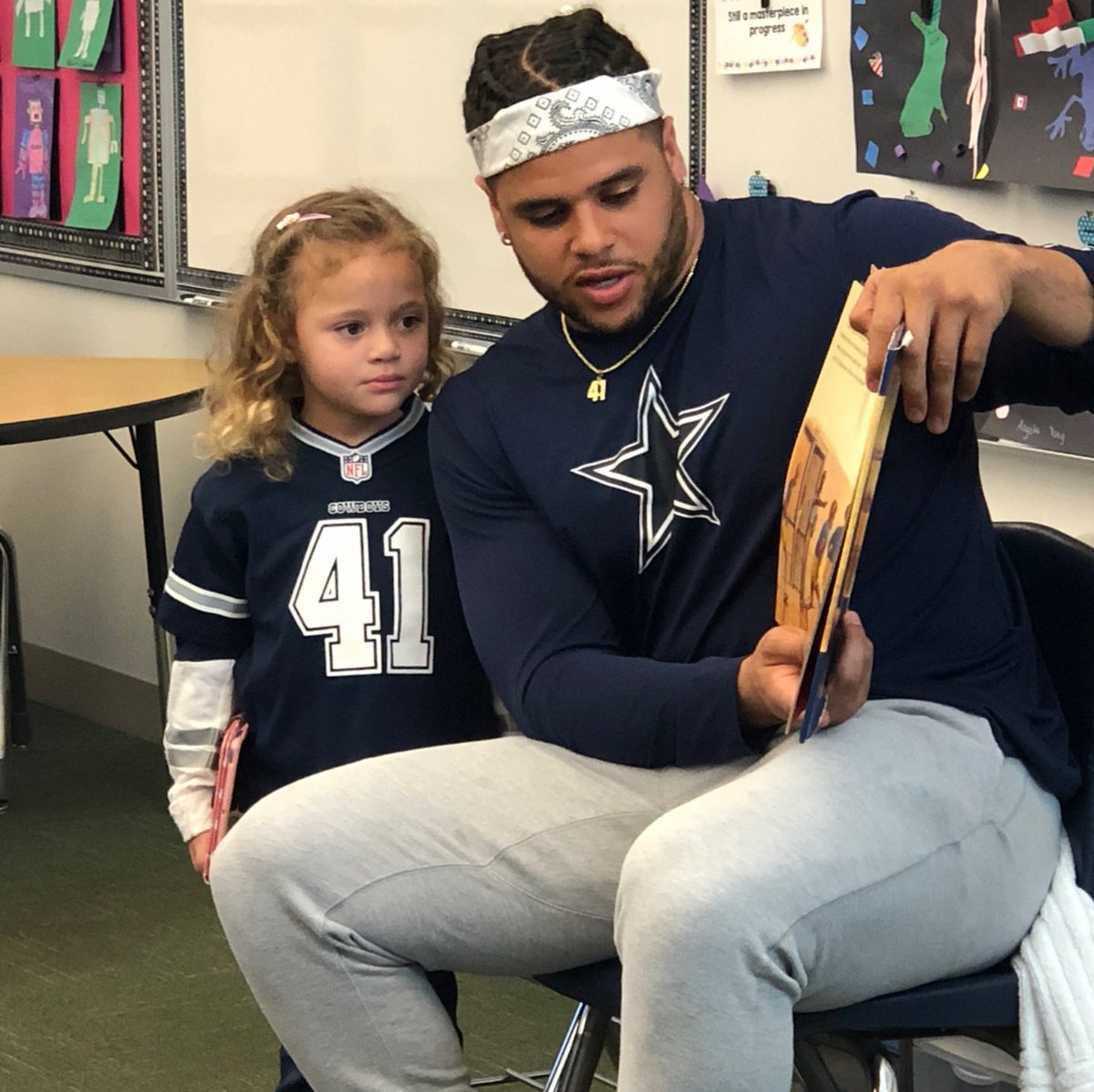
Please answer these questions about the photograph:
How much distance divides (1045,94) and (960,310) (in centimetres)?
72

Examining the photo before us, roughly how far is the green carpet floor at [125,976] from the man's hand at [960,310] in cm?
121

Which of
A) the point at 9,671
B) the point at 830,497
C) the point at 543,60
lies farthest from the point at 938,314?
the point at 9,671

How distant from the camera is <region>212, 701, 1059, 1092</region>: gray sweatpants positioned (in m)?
1.11

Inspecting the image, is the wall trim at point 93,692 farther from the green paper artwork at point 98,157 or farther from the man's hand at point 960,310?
the man's hand at point 960,310

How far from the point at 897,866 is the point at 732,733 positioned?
0.60 feet

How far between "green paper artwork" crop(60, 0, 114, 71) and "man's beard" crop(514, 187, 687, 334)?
188cm

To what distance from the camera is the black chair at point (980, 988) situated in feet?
3.90

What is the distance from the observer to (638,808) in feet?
4.42

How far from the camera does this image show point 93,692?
11.5 feet

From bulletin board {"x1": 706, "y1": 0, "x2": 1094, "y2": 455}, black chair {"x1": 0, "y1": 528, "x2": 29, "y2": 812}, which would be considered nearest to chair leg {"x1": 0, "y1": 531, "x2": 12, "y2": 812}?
black chair {"x1": 0, "y1": 528, "x2": 29, "y2": 812}

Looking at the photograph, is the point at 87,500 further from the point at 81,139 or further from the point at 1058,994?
the point at 1058,994

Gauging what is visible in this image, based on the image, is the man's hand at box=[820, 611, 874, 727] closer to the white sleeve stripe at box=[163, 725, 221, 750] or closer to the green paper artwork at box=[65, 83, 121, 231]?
the white sleeve stripe at box=[163, 725, 221, 750]

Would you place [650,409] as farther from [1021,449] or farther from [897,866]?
[1021,449]

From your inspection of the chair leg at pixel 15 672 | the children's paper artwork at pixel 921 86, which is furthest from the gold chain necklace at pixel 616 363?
the chair leg at pixel 15 672
